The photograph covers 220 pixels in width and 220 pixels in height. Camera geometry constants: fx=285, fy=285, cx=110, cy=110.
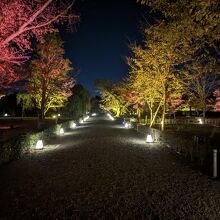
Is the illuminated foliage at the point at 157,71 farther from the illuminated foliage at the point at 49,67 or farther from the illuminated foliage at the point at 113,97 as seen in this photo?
the illuminated foliage at the point at 113,97

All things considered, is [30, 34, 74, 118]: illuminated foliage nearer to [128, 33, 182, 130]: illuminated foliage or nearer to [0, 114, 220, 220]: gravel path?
[128, 33, 182, 130]: illuminated foliage

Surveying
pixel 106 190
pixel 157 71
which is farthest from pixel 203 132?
pixel 106 190

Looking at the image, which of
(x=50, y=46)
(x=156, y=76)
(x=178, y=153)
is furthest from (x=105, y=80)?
(x=178, y=153)

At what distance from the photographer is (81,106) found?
4912cm

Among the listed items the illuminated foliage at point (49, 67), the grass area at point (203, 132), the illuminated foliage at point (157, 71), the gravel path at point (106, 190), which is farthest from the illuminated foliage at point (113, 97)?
the gravel path at point (106, 190)

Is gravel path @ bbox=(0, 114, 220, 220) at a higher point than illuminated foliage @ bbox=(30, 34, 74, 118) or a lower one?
lower

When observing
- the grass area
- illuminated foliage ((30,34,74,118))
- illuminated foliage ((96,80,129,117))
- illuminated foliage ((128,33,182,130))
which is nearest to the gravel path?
the grass area

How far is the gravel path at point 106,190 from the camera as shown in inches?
229

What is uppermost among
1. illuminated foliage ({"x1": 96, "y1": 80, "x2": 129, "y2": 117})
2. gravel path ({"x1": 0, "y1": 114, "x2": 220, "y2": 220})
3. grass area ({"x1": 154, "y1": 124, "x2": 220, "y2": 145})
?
illuminated foliage ({"x1": 96, "y1": 80, "x2": 129, "y2": 117})

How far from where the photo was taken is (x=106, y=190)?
7.44 meters

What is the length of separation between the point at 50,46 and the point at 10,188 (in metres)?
21.9

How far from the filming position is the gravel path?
19.1ft

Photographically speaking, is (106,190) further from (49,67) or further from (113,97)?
(113,97)

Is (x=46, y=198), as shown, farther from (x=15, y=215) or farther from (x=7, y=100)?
(x=7, y=100)
